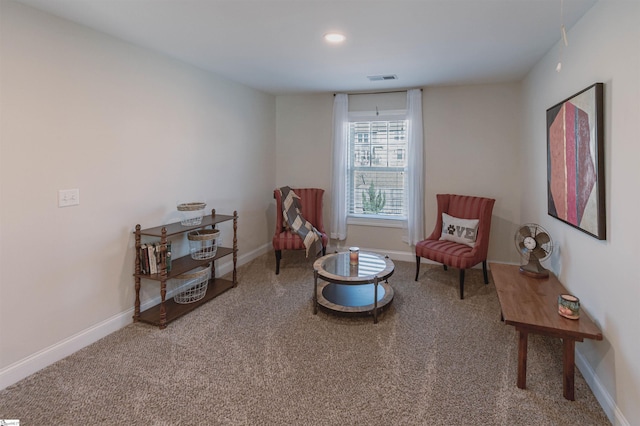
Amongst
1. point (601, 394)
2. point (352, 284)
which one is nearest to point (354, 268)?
point (352, 284)

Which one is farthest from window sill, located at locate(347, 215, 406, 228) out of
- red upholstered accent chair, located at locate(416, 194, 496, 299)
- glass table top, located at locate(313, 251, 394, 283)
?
glass table top, located at locate(313, 251, 394, 283)

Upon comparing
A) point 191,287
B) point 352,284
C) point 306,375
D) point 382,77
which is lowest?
point 306,375

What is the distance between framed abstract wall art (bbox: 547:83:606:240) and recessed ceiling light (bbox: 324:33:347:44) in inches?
68.2

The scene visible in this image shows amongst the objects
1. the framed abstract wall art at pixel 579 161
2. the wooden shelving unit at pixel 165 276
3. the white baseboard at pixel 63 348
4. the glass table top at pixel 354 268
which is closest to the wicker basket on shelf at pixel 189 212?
the wooden shelving unit at pixel 165 276

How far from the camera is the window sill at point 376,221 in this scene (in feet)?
16.1

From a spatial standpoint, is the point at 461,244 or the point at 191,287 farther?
the point at 461,244

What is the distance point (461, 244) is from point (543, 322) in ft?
6.51

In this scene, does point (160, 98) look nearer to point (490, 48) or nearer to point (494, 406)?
point (490, 48)

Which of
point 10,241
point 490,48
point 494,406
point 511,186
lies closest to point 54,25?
point 10,241

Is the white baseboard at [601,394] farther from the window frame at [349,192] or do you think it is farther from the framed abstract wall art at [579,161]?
the window frame at [349,192]

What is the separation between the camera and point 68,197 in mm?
2488

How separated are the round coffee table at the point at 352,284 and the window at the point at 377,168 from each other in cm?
150

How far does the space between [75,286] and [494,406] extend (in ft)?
9.76

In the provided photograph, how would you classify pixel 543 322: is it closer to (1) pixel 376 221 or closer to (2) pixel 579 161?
(2) pixel 579 161
